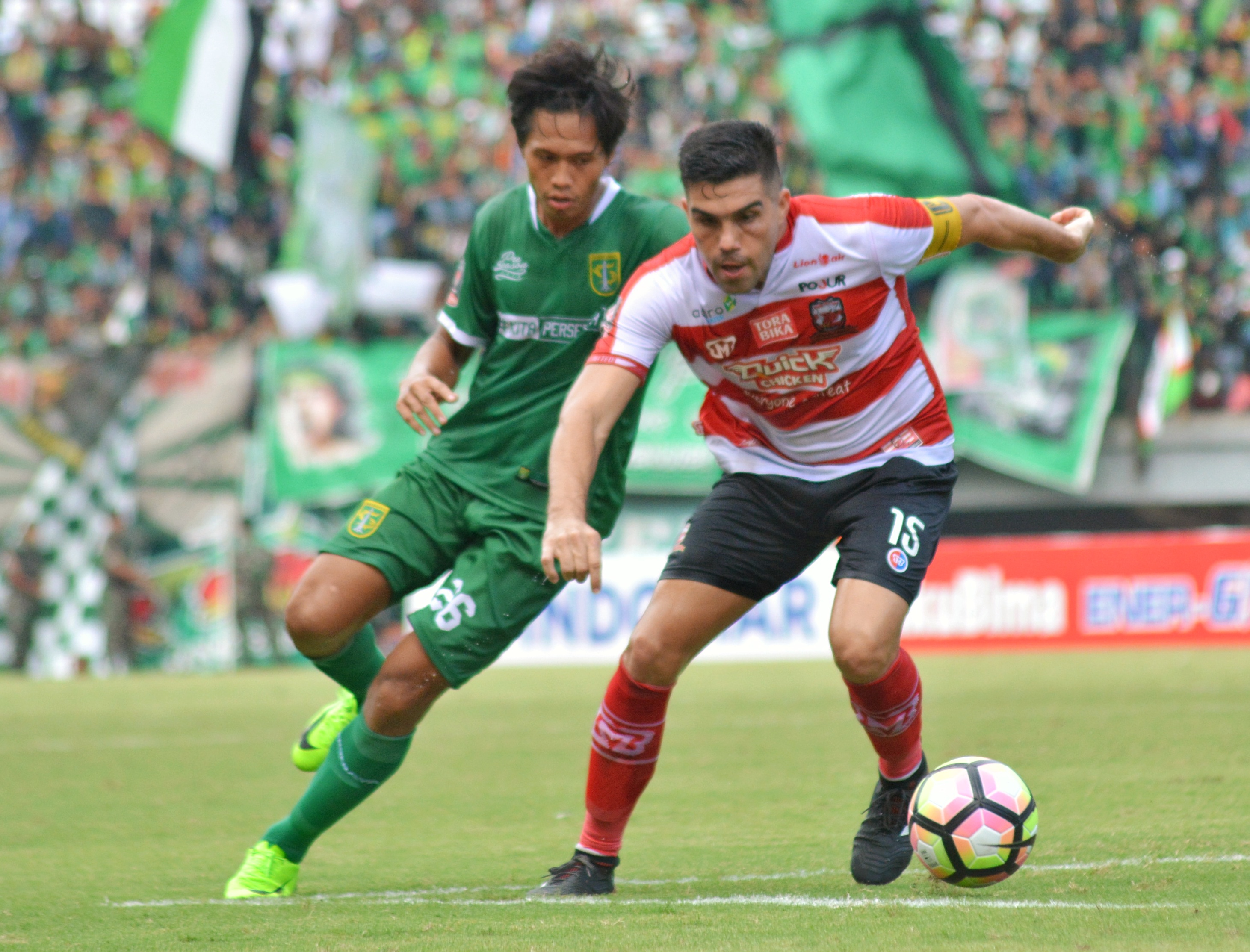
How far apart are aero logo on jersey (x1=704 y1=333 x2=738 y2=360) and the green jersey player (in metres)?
0.52

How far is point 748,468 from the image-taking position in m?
4.54

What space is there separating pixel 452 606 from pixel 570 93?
1.52 meters

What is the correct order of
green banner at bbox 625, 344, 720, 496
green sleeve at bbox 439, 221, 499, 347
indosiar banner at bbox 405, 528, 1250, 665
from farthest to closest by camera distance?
green banner at bbox 625, 344, 720, 496, indosiar banner at bbox 405, 528, 1250, 665, green sleeve at bbox 439, 221, 499, 347

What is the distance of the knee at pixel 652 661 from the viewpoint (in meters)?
4.27

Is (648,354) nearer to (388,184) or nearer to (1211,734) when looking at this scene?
(1211,734)

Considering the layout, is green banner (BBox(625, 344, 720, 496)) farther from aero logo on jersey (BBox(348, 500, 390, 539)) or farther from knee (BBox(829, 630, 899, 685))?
knee (BBox(829, 630, 899, 685))

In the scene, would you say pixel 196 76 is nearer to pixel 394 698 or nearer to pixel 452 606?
pixel 452 606

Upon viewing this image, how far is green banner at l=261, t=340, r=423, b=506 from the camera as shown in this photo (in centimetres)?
1717

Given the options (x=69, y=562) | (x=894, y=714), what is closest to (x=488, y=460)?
(x=894, y=714)

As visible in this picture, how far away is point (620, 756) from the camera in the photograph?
4398 millimetres

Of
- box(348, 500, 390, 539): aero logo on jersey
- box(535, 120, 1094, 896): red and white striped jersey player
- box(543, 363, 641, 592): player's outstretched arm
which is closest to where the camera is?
box(543, 363, 641, 592): player's outstretched arm

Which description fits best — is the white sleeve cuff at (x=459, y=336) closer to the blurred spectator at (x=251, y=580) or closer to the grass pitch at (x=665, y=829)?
the grass pitch at (x=665, y=829)

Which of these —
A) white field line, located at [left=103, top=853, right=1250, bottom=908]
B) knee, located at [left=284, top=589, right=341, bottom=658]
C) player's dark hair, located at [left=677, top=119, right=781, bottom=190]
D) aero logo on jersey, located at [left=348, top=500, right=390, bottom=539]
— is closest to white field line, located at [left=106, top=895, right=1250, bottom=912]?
white field line, located at [left=103, top=853, right=1250, bottom=908]

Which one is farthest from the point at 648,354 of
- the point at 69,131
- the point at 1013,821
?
the point at 69,131
